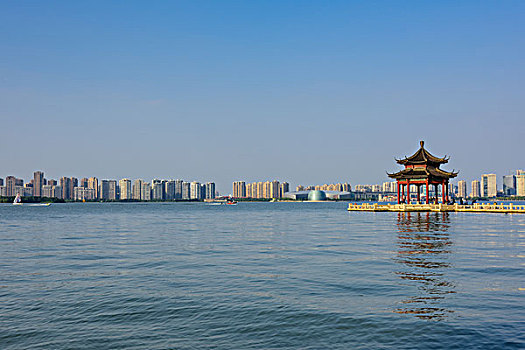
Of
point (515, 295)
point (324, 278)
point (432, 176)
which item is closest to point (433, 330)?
point (515, 295)

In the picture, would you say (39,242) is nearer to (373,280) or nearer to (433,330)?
(373,280)

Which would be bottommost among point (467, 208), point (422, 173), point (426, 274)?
point (426, 274)

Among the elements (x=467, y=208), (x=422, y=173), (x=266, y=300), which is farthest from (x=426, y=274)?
(x=467, y=208)

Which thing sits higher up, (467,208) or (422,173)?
(422,173)

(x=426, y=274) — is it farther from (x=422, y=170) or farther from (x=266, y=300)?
(x=422, y=170)

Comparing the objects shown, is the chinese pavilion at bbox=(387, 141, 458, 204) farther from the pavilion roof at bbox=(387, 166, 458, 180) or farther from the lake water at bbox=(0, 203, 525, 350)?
the lake water at bbox=(0, 203, 525, 350)

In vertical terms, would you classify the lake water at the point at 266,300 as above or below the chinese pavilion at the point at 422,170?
below

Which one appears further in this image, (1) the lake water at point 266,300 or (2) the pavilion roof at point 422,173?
(2) the pavilion roof at point 422,173

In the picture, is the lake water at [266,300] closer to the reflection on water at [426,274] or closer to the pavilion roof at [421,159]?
the reflection on water at [426,274]

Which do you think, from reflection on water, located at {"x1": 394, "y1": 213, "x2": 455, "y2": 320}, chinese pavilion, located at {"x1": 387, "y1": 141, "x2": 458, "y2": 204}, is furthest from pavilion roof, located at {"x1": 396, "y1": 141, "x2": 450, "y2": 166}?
reflection on water, located at {"x1": 394, "y1": 213, "x2": 455, "y2": 320}

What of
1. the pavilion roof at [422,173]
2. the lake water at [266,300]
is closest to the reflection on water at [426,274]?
the lake water at [266,300]

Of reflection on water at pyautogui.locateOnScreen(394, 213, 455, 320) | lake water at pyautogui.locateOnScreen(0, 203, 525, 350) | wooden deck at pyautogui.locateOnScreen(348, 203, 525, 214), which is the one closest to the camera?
lake water at pyautogui.locateOnScreen(0, 203, 525, 350)

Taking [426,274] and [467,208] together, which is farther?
[467,208]

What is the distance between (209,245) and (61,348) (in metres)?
23.3
